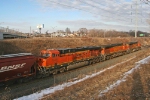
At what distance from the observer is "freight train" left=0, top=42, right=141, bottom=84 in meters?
17.4

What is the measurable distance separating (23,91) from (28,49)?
29.4 m

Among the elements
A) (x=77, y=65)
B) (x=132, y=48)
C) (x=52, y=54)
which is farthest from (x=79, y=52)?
(x=132, y=48)

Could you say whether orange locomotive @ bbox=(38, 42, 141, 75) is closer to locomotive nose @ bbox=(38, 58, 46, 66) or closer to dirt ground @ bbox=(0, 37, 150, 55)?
locomotive nose @ bbox=(38, 58, 46, 66)

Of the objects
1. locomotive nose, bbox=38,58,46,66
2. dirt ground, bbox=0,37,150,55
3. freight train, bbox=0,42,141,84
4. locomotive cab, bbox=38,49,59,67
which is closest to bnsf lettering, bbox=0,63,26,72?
freight train, bbox=0,42,141,84

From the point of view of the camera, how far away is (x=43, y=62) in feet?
70.4

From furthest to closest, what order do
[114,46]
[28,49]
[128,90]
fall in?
[28,49]
[114,46]
[128,90]

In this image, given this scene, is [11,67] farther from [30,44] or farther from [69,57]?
[30,44]

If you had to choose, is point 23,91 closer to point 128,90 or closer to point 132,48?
point 128,90

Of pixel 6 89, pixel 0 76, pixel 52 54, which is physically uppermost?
pixel 52 54

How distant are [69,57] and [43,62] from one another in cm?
516

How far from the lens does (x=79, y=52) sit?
28.6 metres

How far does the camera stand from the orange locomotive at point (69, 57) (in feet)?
71.4

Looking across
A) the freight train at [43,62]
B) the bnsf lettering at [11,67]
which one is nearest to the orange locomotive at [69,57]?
the freight train at [43,62]

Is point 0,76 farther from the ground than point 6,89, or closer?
farther from the ground
